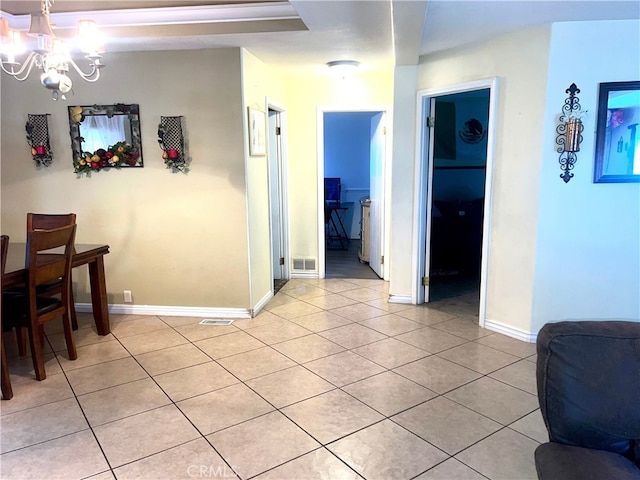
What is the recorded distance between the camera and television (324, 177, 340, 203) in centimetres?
735

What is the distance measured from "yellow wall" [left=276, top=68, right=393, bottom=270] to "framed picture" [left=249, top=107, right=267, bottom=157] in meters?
0.87

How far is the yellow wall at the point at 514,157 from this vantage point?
3.13 meters

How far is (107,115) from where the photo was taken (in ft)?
12.2

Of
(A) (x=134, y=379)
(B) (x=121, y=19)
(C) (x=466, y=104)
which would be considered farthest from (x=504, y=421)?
(C) (x=466, y=104)

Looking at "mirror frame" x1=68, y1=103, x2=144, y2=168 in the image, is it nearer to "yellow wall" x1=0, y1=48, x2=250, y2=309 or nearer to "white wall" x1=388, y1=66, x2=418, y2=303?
"yellow wall" x1=0, y1=48, x2=250, y2=309

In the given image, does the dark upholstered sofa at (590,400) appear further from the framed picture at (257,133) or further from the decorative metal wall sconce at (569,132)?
the framed picture at (257,133)

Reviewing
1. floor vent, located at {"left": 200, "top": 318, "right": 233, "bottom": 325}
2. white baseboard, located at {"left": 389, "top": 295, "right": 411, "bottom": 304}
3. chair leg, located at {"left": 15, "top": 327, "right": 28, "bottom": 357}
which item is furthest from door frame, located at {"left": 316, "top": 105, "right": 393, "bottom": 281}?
chair leg, located at {"left": 15, "top": 327, "right": 28, "bottom": 357}

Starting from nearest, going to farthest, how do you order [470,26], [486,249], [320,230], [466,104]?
[470,26]
[486,249]
[320,230]
[466,104]

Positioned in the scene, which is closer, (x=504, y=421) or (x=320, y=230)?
(x=504, y=421)

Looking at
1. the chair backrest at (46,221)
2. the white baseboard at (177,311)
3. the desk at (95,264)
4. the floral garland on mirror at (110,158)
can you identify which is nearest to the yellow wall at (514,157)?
the white baseboard at (177,311)

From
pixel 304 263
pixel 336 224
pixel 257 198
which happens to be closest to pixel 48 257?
pixel 257 198

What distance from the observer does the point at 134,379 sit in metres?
2.78

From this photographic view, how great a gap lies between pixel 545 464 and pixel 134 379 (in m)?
2.42

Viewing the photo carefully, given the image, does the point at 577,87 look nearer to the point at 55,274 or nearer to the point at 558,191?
the point at 558,191
